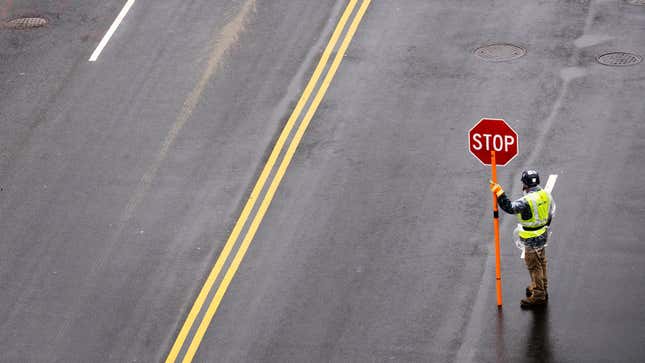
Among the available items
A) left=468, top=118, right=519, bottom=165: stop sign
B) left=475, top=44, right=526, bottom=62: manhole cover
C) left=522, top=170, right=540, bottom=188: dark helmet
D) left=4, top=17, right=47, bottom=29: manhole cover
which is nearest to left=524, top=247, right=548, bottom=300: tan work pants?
left=522, top=170, right=540, bottom=188: dark helmet

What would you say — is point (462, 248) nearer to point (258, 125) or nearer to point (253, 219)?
point (253, 219)

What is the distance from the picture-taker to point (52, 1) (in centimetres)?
2723

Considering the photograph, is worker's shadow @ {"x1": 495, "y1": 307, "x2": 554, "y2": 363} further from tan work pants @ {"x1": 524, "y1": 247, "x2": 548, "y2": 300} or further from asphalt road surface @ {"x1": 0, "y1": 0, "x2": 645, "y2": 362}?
tan work pants @ {"x1": 524, "y1": 247, "x2": 548, "y2": 300}

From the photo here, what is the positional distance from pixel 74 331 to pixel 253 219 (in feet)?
10.5

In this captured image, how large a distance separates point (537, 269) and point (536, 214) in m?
0.72

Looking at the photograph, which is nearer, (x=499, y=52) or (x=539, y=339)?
(x=539, y=339)

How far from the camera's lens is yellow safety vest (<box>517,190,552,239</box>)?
17.7m

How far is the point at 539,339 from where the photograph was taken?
17.6m

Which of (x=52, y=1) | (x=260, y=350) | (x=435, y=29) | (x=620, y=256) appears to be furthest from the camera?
(x=52, y=1)

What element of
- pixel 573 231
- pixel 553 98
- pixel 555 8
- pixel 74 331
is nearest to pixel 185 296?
pixel 74 331

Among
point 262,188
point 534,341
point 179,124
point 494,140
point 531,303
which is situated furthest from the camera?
point 179,124

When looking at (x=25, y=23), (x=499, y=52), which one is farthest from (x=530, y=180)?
(x=25, y=23)

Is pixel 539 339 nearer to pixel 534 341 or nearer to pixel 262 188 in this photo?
pixel 534 341

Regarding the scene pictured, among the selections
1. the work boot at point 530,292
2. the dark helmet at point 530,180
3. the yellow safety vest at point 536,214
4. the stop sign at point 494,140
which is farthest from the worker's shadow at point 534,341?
the stop sign at point 494,140
